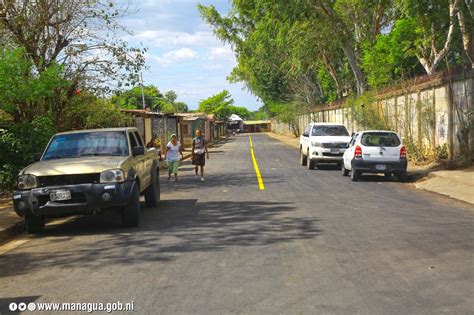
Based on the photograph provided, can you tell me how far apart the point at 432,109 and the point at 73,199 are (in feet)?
52.1

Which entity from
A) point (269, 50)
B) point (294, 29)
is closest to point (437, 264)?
point (294, 29)

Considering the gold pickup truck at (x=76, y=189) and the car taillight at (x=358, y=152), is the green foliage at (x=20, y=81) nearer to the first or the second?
the gold pickup truck at (x=76, y=189)

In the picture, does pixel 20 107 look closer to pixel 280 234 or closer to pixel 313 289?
pixel 280 234

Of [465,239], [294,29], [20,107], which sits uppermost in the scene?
[294,29]

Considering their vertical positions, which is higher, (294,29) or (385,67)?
(294,29)

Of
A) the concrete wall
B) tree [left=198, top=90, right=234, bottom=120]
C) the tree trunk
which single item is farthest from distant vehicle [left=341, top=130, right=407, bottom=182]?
tree [left=198, top=90, right=234, bottom=120]

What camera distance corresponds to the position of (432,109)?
20.8m

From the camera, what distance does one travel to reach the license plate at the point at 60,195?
885 centimetres

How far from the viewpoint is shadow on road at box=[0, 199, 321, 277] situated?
7.06 m

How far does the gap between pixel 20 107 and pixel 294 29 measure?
721 inches

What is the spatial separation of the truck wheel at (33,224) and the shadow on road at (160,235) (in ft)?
0.74

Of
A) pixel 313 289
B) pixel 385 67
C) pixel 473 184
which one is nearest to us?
pixel 313 289

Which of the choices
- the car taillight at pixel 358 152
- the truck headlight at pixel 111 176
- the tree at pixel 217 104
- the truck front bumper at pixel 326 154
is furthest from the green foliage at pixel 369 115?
the tree at pixel 217 104

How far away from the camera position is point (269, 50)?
151ft
